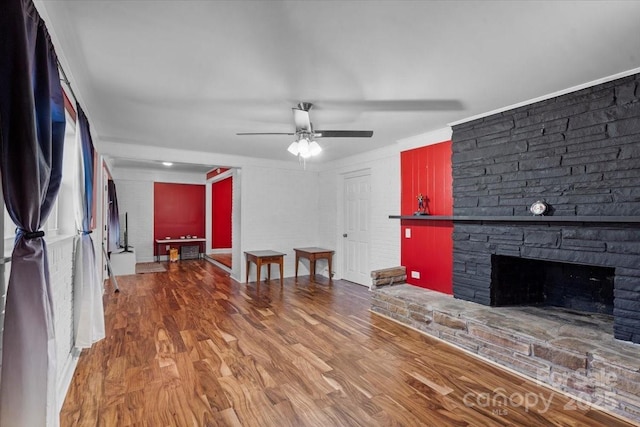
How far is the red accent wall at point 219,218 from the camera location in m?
8.71

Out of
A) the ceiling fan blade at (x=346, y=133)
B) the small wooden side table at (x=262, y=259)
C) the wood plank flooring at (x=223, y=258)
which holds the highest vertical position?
the ceiling fan blade at (x=346, y=133)

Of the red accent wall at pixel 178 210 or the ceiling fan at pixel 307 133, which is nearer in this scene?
the ceiling fan at pixel 307 133

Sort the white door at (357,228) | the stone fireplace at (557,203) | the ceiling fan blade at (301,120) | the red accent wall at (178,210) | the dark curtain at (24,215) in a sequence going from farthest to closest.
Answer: the red accent wall at (178,210), the white door at (357,228), the ceiling fan blade at (301,120), the stone fireplace at (557,203), the dark curtain at (24,215)

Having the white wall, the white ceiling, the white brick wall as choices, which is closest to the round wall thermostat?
the white ceiling

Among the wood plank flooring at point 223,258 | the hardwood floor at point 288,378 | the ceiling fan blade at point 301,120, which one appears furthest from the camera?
the wood plank flooring at point 223,258

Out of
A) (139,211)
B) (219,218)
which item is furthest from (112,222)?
(219,218)

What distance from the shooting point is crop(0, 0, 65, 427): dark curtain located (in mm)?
1249

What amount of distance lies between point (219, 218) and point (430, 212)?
20.8 feet

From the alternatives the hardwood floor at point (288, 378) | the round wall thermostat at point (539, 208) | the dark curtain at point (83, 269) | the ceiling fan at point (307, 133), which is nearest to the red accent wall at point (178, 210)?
the hardwood floor at point (288, 378)

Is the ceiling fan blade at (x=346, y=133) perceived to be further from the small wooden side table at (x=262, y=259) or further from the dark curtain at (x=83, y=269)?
the small wooden side table at (x=262, y=259)

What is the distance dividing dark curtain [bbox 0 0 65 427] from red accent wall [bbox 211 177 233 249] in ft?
24.0

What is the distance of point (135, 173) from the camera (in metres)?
7.88

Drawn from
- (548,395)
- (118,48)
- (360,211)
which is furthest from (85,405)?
(360,211)

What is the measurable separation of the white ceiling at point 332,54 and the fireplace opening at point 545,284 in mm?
1724
